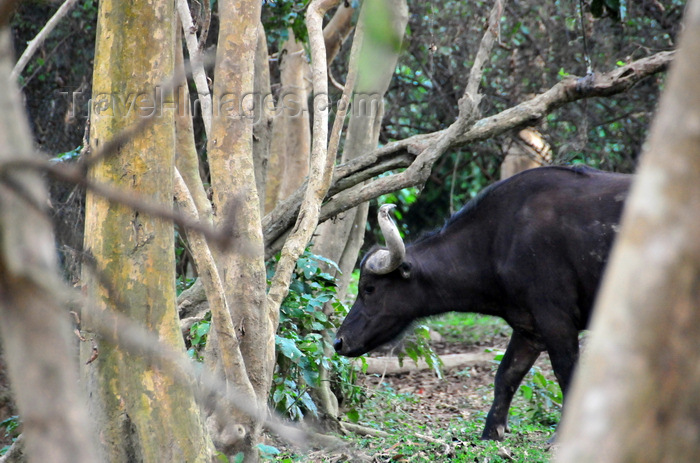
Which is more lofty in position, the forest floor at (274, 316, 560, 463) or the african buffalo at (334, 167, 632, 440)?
the african buffalo at (334, 167, 632, 440)

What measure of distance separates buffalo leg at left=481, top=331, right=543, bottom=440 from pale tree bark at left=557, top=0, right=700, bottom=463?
476 cm

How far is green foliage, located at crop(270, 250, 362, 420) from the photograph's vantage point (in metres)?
5.24

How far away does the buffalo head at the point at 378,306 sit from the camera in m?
5.84

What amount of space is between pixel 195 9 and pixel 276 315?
2180mm

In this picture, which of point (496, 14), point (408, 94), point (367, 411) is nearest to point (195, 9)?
point (496, 14)

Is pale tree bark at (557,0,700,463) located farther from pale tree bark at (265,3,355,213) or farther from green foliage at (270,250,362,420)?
pale tree bark at (265,3,355,213)

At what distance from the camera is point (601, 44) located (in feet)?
33.9

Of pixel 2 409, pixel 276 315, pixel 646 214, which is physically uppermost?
pixel 646 214

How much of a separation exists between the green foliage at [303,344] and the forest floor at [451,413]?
47 centimetres

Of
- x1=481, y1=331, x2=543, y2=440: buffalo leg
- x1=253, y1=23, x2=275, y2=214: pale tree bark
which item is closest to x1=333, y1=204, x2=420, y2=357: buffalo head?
x1=481, y1=331, x2=543, y2=440: buffalo leg

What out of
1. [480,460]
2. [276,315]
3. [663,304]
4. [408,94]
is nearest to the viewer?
[663,304]

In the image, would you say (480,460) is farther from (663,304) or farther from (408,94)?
(408,94)

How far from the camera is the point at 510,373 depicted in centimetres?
588

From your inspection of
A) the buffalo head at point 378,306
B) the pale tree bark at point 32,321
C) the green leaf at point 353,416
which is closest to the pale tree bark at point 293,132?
the buffalo head at point 378,306
